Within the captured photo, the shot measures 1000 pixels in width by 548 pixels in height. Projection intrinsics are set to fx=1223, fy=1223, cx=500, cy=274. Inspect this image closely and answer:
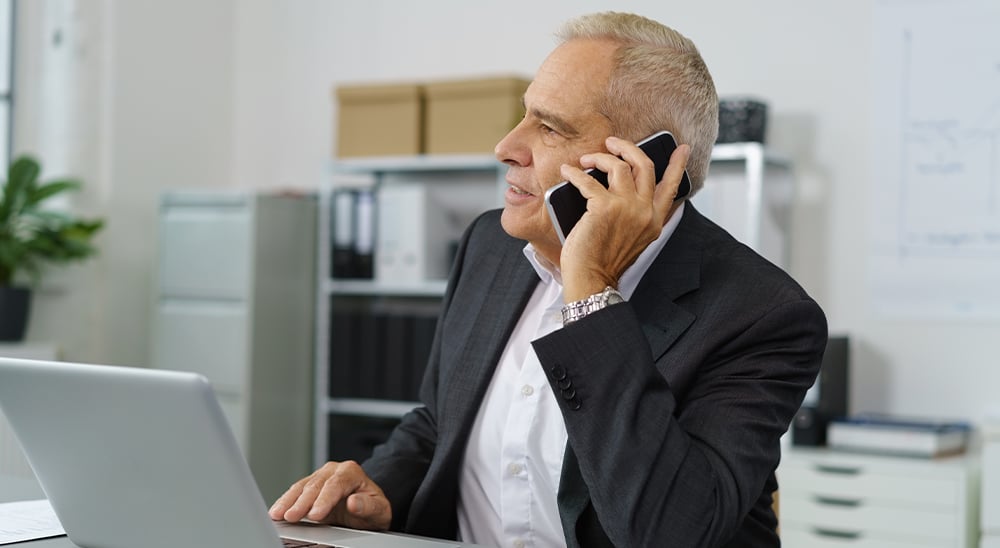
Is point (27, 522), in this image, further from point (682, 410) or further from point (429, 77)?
point (429, 77)

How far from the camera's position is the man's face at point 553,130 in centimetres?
175

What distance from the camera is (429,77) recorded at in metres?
4.92

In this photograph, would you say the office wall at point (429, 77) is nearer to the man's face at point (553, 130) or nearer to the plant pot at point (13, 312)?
the plant pot at point (13, 312)

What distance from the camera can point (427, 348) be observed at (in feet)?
14.6

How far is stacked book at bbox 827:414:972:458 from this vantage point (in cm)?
355

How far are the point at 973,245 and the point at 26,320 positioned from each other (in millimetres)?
3274

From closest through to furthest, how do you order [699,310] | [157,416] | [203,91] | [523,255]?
[157,416], [699,310], [523,255], [203,91]

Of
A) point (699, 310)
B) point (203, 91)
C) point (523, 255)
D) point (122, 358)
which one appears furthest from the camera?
point (203, 91)

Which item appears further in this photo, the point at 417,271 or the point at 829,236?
the point at 417,271

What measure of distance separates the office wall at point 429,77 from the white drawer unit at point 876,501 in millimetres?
483

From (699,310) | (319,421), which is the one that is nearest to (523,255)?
(699,310)

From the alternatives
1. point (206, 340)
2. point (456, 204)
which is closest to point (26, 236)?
point (206, 340)

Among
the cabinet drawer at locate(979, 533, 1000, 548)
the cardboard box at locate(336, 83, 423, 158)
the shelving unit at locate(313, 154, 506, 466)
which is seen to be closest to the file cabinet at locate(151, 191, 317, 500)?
the shelving unit at locate(313, 154, 506, 466)

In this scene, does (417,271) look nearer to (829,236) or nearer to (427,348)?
(427,348)
